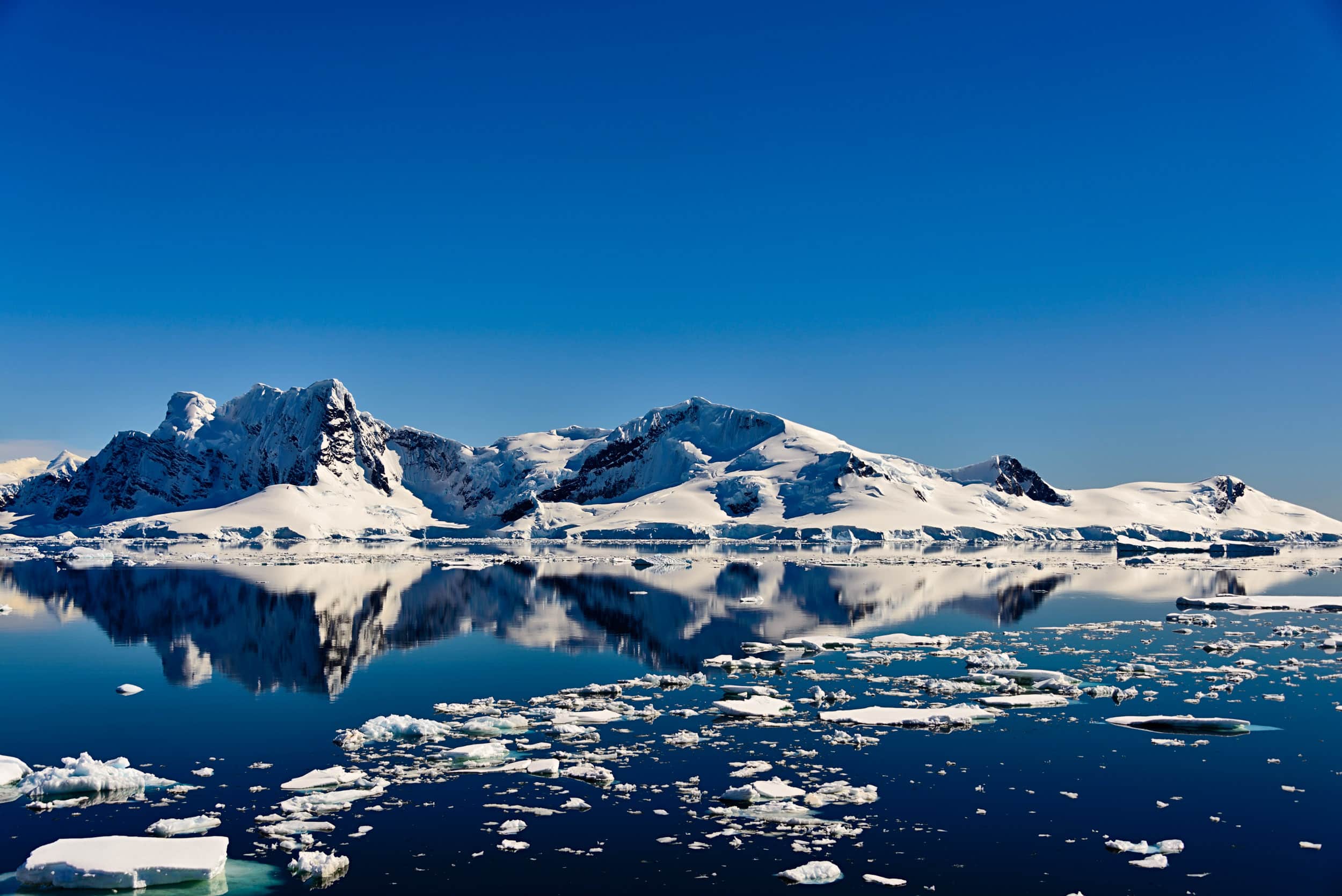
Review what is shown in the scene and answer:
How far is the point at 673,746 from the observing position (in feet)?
53.0

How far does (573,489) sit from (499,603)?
12210 cm

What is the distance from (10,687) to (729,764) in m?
16.9

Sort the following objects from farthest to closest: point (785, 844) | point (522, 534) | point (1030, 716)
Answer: point (522, 534)
point (1030, 716)
point (785, 844)

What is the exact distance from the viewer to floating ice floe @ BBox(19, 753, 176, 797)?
1351 cm

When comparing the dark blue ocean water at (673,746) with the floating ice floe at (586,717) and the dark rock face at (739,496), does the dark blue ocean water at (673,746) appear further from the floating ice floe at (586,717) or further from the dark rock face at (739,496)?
the dark rock face at (739,496)

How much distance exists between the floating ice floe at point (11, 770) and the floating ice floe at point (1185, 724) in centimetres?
1800

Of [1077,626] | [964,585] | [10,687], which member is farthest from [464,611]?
[964,585]

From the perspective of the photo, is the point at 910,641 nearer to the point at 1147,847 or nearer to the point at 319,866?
the point at 1147,847

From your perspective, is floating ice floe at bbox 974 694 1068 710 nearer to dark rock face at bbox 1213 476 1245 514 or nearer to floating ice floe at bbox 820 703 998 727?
floating ice floe at bbox 820 703 998 727

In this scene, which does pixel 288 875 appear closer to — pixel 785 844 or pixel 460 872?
pixel 460 872

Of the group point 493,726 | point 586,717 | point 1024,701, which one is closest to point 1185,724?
point 1024,701

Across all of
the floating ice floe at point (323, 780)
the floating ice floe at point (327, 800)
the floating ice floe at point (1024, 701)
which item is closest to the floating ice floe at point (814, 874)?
Result: the floating ice floe at point (327, 800)

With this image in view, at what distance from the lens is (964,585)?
50.4 m

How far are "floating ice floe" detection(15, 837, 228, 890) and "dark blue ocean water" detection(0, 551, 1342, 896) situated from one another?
374 millimetres
